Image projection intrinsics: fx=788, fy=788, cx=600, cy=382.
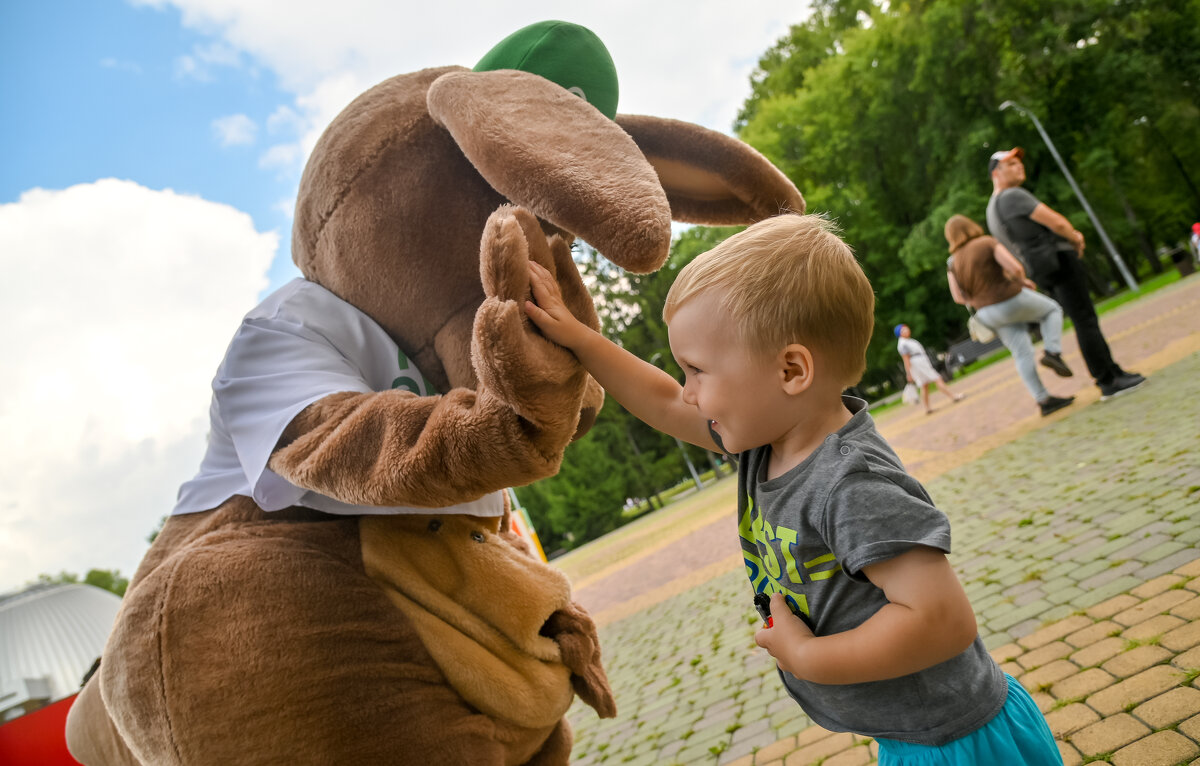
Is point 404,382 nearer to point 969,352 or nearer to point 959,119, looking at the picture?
point 969,352

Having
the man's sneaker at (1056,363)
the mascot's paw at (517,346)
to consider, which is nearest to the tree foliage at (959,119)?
the man's sneaker at (1056,363)

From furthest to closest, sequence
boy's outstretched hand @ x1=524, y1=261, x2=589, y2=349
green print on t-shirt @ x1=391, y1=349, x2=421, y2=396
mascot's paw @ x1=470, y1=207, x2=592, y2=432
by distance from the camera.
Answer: green print on t-shirt @ x1=391, y1=349, x2=421, y2=396, boy's outstretched hand @ x1=524, y1=261, x2=589, y2=349, mascot's paw @ x1=470, y1=207, x2=592, y2=432

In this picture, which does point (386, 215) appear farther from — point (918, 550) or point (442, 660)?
point (918, 550)

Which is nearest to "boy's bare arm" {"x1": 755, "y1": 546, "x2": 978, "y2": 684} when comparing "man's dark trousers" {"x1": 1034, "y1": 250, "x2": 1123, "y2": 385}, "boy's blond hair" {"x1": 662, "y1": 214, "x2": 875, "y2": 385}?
"boy's blond hair" {"x1": 662, "y1": 214, "x2": 875, "y2": 385}

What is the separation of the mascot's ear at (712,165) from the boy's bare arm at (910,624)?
1.38 m

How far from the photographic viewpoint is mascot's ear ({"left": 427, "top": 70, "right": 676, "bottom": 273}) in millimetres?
1536

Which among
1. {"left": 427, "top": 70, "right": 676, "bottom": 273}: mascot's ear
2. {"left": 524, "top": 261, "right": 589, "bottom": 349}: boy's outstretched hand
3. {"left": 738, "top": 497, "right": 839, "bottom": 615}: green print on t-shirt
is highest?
{"left": 427, "top": 70, "right": 676, "bottom": 273}: mascot's ear

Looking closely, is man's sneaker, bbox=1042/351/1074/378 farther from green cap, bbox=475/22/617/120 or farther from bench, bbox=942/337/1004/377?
bench, bbox=942/337/1004/377

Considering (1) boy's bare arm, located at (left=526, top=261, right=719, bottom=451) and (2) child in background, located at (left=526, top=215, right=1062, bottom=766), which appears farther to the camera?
(1) boy's bare arm, located at (left=526, top=261, right=719, bottom=451)

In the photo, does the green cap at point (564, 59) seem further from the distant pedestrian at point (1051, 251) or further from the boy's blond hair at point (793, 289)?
the distant pedestrian at point (1051, 251)

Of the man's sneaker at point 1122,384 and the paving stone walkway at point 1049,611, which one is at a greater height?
the man's sneaker at point 1122,384

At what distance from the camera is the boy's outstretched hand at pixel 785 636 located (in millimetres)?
1439

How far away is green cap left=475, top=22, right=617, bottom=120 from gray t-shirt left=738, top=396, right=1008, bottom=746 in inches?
44.5

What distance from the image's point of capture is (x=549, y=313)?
5.12ft
